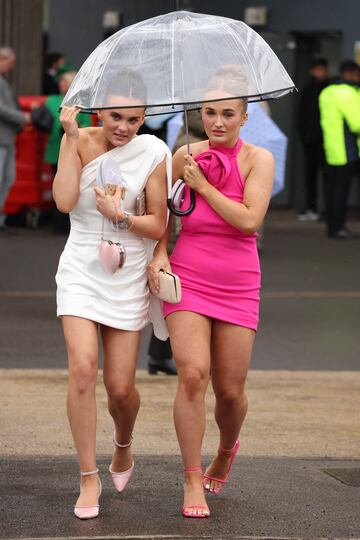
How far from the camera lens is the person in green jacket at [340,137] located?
1587 cm

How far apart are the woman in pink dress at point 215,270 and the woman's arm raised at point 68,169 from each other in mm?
408

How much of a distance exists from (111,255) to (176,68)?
762 mm

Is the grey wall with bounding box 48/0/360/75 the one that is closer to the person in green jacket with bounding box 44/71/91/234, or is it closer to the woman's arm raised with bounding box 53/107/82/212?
the person in green jacket with bounding box 44/71/91/234

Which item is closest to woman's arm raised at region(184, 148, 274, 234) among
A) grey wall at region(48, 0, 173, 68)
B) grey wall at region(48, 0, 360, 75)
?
grey wall at region(48, 0, 360, 75)

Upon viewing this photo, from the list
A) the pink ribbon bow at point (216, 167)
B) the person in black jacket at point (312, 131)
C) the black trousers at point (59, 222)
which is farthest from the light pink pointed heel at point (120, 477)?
the person in black jacket at point (312, 131)

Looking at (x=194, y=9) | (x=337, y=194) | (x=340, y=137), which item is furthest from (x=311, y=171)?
(x=194, y=9)

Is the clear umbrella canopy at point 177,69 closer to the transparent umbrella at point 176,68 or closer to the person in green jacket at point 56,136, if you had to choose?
the transparent umbrella at point 176,68

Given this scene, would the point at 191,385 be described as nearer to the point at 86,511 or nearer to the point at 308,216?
the point at 86,511

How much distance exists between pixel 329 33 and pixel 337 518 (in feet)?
→ 50.1

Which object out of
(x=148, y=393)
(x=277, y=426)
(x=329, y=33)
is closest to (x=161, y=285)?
(x=277, y=426)

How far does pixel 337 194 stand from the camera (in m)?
16.3

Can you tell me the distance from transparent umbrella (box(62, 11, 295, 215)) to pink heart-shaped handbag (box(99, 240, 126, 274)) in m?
0.27

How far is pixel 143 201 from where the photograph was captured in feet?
17.4

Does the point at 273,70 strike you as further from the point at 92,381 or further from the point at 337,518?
the point at 337,518
